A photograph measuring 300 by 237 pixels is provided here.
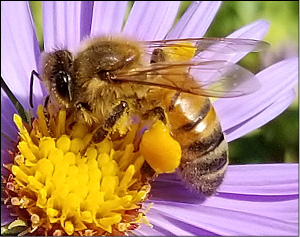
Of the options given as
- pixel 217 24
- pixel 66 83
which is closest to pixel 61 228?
pixel 66 83

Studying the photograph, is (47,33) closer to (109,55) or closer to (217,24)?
(109,55)

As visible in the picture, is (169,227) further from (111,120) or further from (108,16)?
(108,16)

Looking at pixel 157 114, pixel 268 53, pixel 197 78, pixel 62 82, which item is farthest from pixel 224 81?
pixel 268 53

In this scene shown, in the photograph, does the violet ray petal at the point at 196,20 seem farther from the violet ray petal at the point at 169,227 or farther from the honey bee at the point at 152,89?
the violet ray petal at the point at 169,227

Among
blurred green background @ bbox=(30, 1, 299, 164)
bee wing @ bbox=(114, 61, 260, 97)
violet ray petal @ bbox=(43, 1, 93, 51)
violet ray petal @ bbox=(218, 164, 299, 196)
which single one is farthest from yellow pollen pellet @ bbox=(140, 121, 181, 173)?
blurred green background @ bbox=(30, 1, 299, 164)

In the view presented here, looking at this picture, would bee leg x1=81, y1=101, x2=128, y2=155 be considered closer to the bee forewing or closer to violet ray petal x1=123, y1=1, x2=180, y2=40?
the bee forewing
